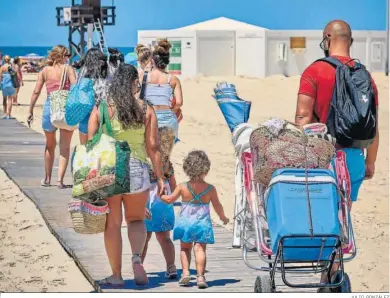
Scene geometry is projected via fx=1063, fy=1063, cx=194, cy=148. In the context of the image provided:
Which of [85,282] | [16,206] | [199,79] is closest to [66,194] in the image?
[16,206]

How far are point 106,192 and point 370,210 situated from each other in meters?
6.34

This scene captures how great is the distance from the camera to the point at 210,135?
76.1ft

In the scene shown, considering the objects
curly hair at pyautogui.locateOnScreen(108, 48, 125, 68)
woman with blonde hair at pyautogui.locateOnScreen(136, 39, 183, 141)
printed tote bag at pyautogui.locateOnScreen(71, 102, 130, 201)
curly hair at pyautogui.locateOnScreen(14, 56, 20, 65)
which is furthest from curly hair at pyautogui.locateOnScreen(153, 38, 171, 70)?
curly hair at pyautogui.locateOnScreen(14, 56, 20, 65)

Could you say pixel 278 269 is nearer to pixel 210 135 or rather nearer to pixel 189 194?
pixel 189 194

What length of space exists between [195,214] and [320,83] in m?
1.26

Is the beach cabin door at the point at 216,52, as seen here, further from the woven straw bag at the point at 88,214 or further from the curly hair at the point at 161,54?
the woven straw bag at the point at 88,214

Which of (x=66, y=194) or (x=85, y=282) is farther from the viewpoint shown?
(x=66, y=194)

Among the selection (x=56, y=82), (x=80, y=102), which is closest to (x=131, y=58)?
(x=56, y=82)

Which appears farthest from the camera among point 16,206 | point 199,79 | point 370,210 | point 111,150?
point 199,79

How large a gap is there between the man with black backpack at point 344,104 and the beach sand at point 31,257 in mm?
2057

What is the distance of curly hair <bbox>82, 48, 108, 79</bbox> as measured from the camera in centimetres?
753

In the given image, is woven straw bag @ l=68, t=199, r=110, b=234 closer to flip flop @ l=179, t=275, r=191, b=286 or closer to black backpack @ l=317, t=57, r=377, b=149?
flip flop @ l=179, t=275, r=191, b=286

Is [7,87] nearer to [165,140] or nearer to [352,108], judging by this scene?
[165,140]

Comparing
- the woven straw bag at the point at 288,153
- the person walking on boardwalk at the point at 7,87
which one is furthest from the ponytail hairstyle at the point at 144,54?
the person walking on boardwalk at the point at 7,87
